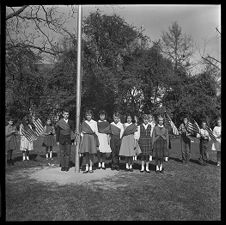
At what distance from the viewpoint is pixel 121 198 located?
649 cm

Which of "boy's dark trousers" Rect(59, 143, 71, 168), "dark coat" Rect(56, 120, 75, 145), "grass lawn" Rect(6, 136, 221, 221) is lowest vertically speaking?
"grass lawn" Rect(6, 136, 221, 221)

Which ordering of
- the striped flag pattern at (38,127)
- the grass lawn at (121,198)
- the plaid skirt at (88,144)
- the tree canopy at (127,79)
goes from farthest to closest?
the tree canopy at (127,79)
the striped flag pattern at (38,127)
the plaid skirt at (88,144)
the grass lawn at (121,198)

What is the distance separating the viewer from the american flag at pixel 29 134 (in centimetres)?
1027

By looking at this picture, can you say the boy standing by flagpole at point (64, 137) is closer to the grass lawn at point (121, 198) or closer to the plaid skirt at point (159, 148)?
the grass lawn at point (121, 198)

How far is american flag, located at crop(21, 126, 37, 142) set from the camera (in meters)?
10.3

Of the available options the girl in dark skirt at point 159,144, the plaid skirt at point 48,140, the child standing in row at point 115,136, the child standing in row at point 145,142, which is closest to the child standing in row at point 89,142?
the child standing in row at point 115,136

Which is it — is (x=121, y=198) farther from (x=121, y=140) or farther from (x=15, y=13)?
(x=15, y=13)

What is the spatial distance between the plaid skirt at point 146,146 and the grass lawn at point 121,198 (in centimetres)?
68

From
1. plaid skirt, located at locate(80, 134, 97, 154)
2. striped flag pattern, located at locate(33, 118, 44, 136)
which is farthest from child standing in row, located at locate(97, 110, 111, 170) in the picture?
striped flag pattern, located at locate(33, 118, 44, 136)

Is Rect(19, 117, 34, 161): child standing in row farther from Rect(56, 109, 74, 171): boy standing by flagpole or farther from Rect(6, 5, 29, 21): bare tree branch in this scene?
Rect(6, 5, 29, 21): bare tree branch

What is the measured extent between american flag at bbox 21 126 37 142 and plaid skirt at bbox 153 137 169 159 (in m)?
4.12

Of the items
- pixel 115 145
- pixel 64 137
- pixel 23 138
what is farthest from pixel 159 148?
pixel 23 138

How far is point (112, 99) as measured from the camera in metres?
20.5
